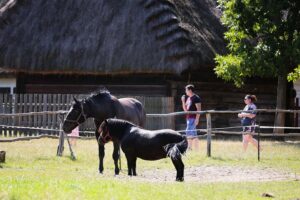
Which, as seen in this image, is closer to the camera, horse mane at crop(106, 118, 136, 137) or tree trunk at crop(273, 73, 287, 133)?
horse mane at crop(106, 118, 136, 137)

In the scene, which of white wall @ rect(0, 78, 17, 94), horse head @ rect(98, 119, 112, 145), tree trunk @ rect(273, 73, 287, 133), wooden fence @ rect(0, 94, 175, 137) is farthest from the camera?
white wall @ rect(0, 78, 17, 94)

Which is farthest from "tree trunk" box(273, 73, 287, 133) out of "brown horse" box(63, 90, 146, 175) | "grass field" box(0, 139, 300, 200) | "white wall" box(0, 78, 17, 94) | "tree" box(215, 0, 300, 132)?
"white wall" box(0, 78, 17, 94)

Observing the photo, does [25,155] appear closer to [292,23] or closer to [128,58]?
[128,58]

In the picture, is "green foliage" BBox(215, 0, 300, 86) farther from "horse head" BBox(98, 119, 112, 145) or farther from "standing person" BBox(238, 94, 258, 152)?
"horse head" BBox(98, 119, 112, 145)

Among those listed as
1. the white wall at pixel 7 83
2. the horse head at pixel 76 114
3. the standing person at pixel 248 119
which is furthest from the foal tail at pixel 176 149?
the white wall at pixel 7 83

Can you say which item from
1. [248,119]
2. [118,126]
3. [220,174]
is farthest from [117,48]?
[118,126]

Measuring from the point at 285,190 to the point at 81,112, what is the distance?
14.5 feet

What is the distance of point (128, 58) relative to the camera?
2489 cm

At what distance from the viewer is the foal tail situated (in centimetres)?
1130

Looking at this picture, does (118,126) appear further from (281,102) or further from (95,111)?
(281,102)

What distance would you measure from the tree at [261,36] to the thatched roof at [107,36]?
181 centimetres

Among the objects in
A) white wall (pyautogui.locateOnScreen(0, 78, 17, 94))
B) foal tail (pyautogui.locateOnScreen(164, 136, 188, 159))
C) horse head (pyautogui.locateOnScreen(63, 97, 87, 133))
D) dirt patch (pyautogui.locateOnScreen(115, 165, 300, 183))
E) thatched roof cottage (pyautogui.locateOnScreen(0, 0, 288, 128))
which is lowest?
dirt patch (pyautogui.locateOnScreen(115, 165, 300, 183))

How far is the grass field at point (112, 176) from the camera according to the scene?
8.95m

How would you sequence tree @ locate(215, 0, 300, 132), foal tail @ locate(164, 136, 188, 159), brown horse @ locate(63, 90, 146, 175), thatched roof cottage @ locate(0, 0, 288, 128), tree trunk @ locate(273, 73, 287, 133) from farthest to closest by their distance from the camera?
thatched roof cottage @ locate(0, 0, 288, 128)
tree trunk @ locate(273, 73, 287, 133)
tree @ locate(215, 0, 300, 132)
brown horse @ locate(63, 90, 146, 175)
foal tail @ locate(164, 136, 188, 159)
